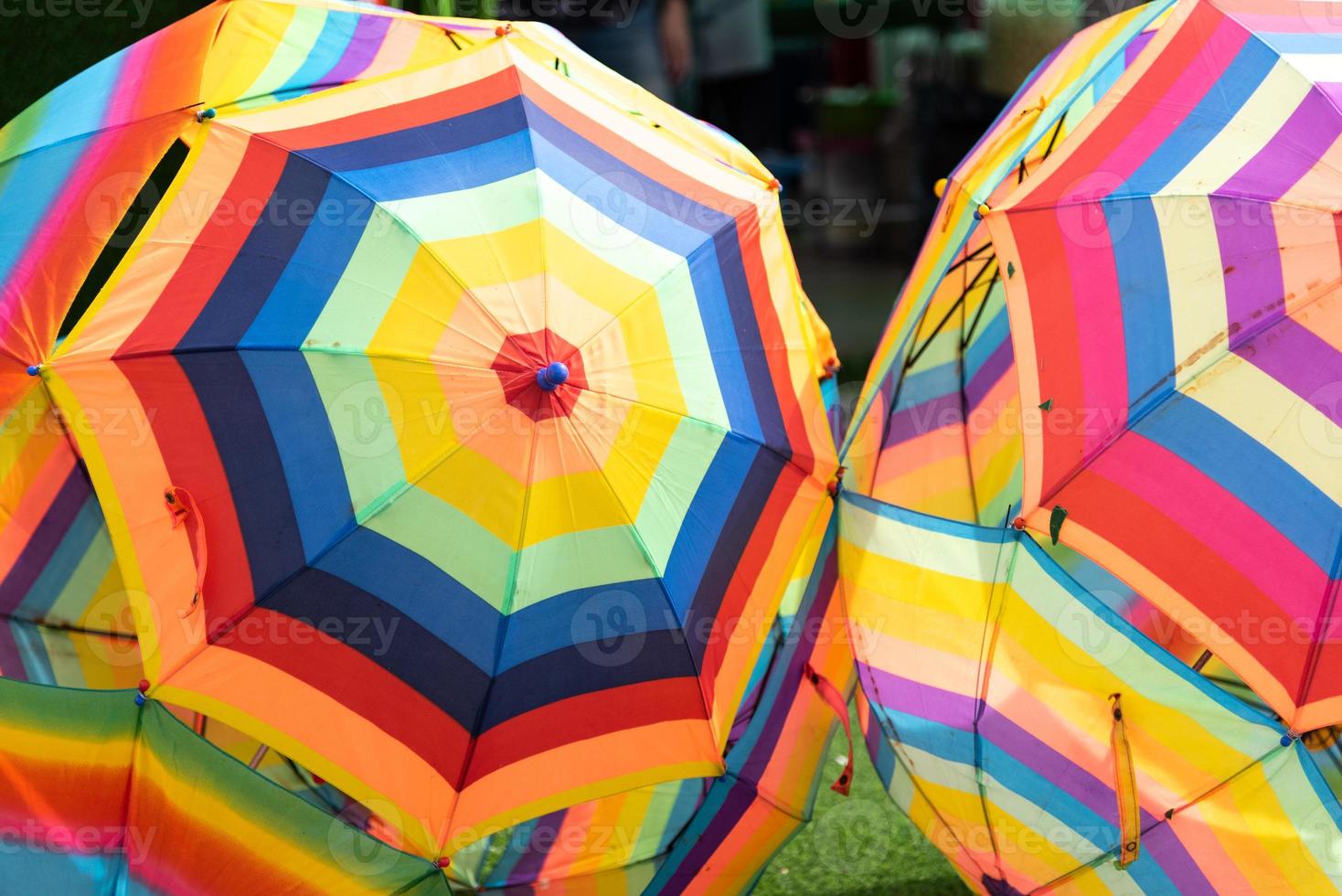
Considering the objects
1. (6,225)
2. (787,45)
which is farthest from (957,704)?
(787,45)

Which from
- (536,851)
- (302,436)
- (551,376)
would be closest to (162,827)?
(302,436)

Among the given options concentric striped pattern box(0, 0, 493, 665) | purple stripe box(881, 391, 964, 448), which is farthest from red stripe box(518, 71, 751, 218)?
purple stripe box(881, 391, 964, 448)

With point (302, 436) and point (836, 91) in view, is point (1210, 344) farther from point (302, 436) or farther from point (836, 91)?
point (836, 91)

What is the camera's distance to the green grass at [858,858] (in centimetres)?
286

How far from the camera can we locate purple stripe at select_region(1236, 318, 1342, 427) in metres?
2.16

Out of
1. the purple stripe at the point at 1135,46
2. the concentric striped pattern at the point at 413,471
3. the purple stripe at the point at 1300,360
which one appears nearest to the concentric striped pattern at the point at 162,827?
the concentric striped pattern at the point at 413,471

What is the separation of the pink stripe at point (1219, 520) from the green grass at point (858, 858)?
97 centimetres

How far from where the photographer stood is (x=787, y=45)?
28.0 ft

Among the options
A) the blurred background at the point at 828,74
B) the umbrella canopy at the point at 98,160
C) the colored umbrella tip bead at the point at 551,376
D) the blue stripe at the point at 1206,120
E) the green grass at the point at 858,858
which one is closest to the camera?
the colored umbrella tip bead at the point at 551,376

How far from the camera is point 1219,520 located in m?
2.25

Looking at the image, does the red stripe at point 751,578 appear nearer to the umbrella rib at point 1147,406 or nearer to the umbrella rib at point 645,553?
the umbrella rib at point 645,553

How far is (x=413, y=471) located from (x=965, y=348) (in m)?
1.49

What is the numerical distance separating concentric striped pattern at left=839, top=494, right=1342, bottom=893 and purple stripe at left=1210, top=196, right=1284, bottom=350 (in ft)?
1.70

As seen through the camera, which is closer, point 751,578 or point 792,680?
point 751,578
